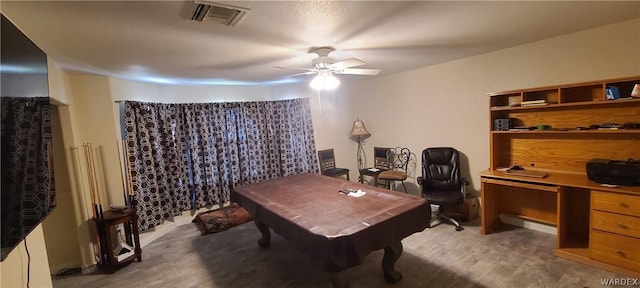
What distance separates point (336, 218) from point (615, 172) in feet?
8.18

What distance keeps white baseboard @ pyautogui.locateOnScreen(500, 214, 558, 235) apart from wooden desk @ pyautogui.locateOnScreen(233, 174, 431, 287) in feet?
6.25

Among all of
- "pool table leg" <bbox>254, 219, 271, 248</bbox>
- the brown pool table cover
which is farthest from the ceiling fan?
"pool table leg" <bbox>254, 219, 271, 248</bbox>

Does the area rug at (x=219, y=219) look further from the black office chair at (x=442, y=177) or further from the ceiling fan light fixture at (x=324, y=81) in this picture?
the black office chair at (x=442, y=177)

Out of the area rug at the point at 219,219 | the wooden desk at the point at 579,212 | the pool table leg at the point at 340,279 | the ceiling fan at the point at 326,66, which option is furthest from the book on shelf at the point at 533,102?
the area rug at the point at 219,219

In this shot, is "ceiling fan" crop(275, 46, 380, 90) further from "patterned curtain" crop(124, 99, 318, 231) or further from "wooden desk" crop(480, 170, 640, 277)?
"patterned curtain" crop(124, 99, 318, 231)

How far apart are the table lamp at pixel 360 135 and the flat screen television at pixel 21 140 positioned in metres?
4.22

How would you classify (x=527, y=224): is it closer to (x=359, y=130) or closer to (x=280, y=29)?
(x=359, y=130)

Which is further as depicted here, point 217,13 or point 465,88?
point 465,88

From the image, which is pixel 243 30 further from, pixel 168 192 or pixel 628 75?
pixel 628 75

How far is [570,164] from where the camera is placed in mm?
3029

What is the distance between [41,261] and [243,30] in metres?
2.05

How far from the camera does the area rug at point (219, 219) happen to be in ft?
12.8

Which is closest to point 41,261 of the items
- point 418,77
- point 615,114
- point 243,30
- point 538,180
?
point 243,30

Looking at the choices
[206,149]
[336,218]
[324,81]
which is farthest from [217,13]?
[206,149]
